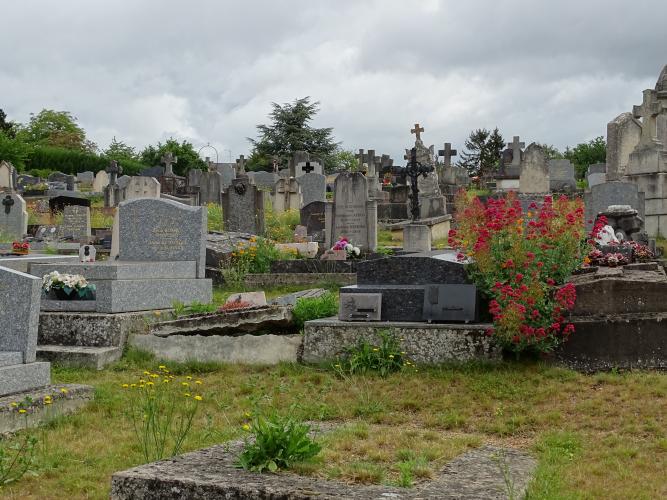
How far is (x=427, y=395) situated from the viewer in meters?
6.89

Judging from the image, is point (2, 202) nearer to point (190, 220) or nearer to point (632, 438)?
point (190, 220)

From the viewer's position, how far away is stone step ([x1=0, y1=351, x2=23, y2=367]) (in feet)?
21.5

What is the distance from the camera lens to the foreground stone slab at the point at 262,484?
393cm

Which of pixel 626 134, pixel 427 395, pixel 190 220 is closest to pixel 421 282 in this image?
pixel 427 395

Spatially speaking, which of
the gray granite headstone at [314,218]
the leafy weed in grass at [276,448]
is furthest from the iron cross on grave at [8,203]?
the leafy weed in grass at [276,448]

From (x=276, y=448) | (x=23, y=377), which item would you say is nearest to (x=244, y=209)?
(x=23, y=377)

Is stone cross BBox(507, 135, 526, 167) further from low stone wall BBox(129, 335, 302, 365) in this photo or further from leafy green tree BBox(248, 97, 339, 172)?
low stone wall BBox(129, 335, 302, 365)

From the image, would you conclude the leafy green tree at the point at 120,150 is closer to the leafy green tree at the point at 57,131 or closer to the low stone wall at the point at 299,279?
the leafy green tree at the point at 57,131

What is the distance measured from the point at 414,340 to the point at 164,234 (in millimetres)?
4386

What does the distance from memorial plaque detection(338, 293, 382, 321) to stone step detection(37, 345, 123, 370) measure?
2.53 meters

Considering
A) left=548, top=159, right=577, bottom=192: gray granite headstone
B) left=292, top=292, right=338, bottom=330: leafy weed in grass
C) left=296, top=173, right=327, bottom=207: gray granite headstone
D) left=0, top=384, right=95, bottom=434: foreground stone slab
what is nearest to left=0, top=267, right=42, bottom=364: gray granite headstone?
left=0, top=384, right=95, bottom=434: foreground stone slab

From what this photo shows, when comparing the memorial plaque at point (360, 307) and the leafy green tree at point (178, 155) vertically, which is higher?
the leafy green tree at point (178, 155)

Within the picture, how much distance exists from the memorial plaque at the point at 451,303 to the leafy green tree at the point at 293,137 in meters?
55.0

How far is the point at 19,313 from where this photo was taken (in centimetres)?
674
